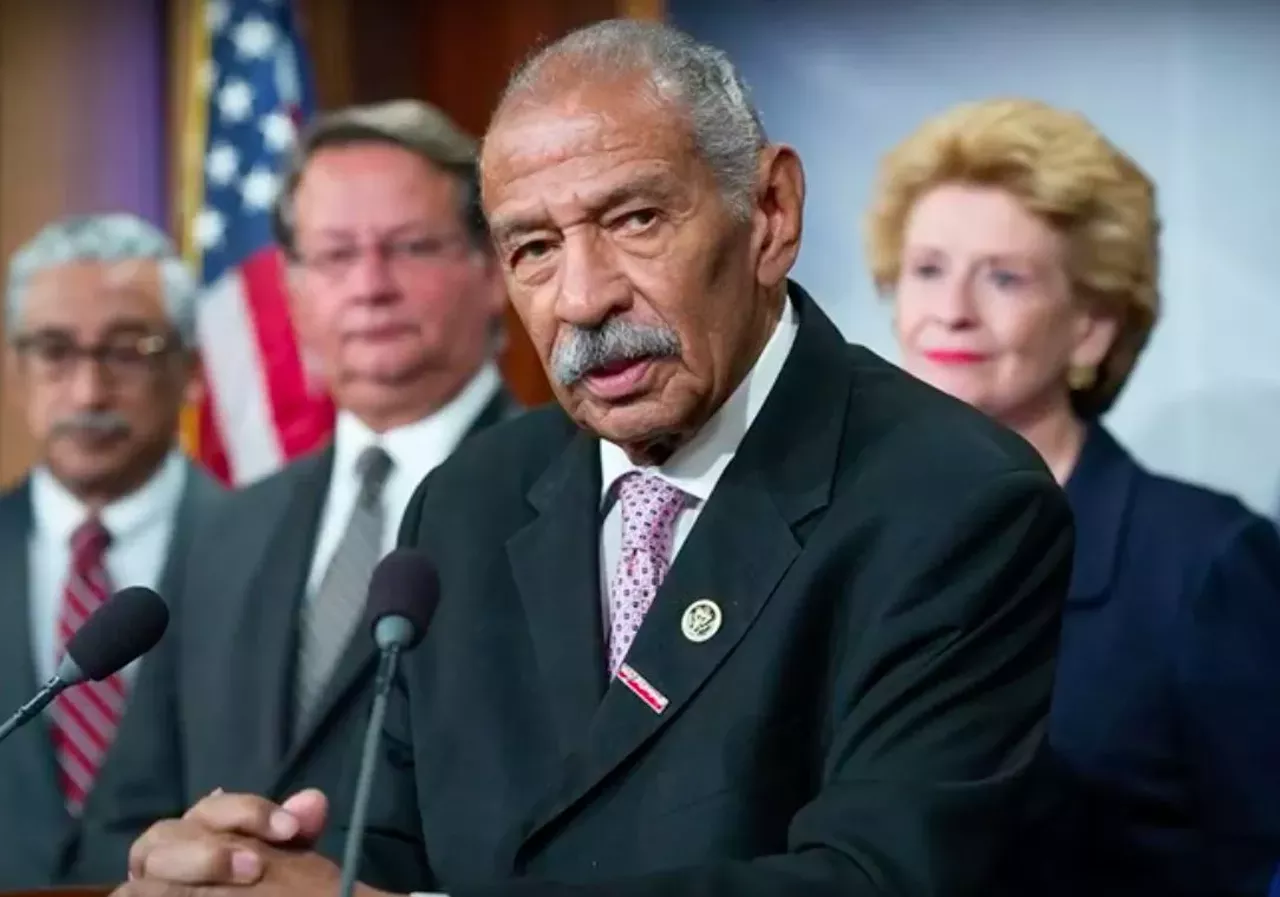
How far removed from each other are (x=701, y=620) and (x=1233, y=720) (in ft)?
3.78

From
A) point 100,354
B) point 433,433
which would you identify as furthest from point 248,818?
point 100,354

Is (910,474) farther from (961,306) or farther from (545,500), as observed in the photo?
(961,306)

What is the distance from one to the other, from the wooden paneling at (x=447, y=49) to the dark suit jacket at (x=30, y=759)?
73 centimetres

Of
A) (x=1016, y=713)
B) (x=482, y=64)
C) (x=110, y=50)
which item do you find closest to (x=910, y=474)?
(x=1016, y=713)

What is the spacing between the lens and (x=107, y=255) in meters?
3.88

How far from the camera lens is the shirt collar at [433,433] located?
3.46m

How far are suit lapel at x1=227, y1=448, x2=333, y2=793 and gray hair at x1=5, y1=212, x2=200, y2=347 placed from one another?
534 millimetres

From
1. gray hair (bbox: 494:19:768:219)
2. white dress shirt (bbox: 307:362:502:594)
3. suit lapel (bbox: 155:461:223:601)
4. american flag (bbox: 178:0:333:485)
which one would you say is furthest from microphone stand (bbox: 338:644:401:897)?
american flag (bbox: 178:0:333:485)

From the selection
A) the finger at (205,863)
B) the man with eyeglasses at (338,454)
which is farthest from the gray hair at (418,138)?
the finger at (205,863)

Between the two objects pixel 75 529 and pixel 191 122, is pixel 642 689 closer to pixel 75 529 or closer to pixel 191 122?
pixel 75 529

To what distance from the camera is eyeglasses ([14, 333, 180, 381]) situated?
3818 millimetres

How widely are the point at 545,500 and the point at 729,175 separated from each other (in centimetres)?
43

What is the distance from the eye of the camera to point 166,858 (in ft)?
6.22

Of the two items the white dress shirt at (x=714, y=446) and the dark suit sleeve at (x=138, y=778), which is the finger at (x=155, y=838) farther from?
the dark suit sleeve at (x=138, y=778)
